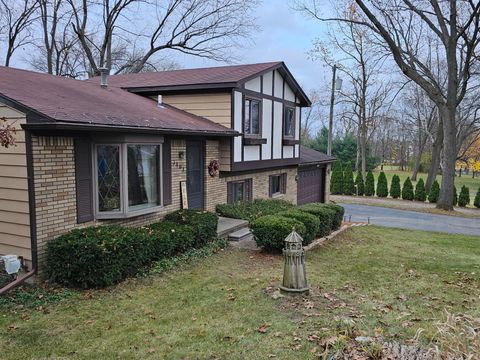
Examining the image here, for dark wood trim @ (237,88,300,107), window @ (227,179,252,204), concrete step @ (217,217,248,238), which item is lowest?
concrete step @ (217,217,248,238)

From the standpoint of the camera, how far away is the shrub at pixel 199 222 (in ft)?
27.8

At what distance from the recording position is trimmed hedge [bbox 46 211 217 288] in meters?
5.88

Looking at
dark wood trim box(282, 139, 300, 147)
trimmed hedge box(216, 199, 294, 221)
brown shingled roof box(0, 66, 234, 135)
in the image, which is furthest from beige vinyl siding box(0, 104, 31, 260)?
dark wood trim box(282, 139, 300, 147)

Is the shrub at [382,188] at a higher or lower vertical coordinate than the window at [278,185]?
lower

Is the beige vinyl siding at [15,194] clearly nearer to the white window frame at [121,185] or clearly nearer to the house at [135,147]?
the house at [135,147]

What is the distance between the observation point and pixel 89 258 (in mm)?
5855

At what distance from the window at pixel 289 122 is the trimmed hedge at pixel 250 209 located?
3.08m

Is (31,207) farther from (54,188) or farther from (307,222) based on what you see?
(307,222)

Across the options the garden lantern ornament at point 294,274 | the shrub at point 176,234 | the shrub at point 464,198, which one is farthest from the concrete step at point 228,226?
the shrub at point 464,198

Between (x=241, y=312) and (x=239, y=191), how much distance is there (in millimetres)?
7942

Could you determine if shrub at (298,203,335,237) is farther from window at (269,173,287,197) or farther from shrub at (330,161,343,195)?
shrub at (330,161,343,195)

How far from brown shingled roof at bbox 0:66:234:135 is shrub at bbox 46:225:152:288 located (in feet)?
6.05

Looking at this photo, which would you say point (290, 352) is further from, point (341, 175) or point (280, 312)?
point (341, 175)

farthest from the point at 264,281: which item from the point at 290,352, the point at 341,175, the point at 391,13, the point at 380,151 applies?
the point at 380,151
